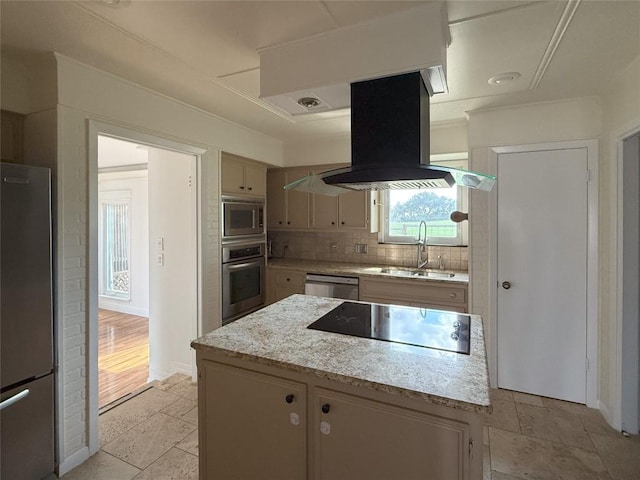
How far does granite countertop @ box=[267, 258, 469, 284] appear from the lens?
315 centimetres

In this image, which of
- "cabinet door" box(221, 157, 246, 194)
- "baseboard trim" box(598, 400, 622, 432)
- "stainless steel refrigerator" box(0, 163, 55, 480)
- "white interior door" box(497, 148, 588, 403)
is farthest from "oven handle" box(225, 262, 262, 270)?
"baseboard trim" box(598, 400, 622, 432)

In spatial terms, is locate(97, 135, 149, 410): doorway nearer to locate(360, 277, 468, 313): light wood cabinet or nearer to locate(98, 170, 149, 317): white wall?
locate(98, 170, 149, 317): white wall

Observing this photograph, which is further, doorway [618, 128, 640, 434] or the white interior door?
the white interior door

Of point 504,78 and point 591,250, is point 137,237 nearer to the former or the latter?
point 504,78

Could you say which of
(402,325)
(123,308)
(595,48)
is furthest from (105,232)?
(595,48)

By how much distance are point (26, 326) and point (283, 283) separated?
241 cm

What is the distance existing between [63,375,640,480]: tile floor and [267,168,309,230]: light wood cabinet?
7.47 feet

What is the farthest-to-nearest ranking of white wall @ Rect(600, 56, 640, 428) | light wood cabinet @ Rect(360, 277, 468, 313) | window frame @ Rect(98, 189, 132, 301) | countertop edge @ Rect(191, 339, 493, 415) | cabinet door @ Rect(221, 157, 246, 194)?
1. window frame @ Rect(98, 189, 132, 301)
2. cabinet door @ Rect(221, 157, 246, 194)
3. light wood cabinet @ Rect(360, 277, 468, 313)
4. white wall @ Rect(600, 56, 640, 428)
5. countertop edge @ Rect(191, 339, 493, 415)

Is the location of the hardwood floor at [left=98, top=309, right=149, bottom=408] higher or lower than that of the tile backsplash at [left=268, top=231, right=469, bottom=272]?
lower

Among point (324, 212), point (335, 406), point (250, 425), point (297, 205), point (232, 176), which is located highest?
point (232, 176)

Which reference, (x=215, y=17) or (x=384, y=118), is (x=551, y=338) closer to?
(x=384, y=118)

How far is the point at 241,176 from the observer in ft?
11.5

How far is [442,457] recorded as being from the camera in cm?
114

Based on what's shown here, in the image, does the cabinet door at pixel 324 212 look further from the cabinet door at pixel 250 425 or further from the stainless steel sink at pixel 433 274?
the cabinet door at pixel 250 425
